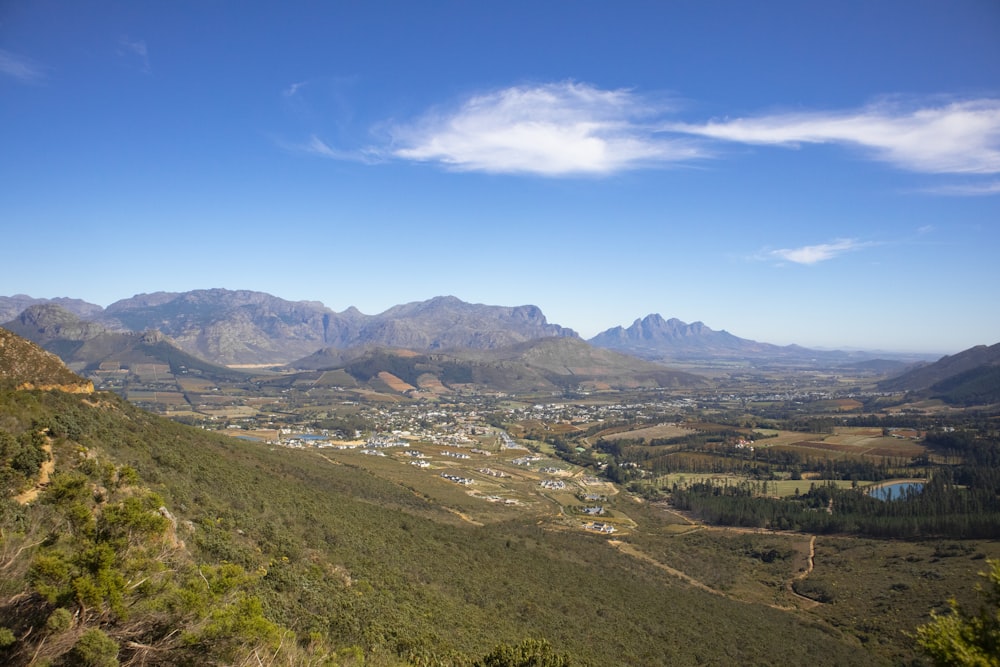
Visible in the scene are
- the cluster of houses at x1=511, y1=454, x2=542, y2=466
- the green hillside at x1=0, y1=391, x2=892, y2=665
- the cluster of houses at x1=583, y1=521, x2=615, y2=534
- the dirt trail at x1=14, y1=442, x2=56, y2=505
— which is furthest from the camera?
the cluster of houses at x1=511, y1=454, x2=542, y2=466

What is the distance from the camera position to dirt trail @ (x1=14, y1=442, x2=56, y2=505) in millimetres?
20562

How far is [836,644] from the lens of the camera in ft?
148

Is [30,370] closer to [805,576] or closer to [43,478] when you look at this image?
[43,478]

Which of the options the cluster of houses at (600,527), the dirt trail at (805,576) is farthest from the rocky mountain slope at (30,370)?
the dirt trail at (805,576)

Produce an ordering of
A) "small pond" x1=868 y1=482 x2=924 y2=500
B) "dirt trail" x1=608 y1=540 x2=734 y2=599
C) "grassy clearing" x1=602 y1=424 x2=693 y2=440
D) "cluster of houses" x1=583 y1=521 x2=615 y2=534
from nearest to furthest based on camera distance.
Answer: "dirt trail" x1=608 y1=540 x2=734 y2=599
"cluster of houses" x1=583 y1=521 x2=615 y2=534
"small pond" x1=868 y1=482 x2=924 y2=500
"grassy clearing" x1=602 y1=424 x2=693 y2=440

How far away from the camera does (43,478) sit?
22.5 meters

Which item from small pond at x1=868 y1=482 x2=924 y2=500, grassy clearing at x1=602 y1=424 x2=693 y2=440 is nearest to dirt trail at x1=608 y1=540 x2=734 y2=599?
small pond at x1=868 y1=482 x2=924 y2=500

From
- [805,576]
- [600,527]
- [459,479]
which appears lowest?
[805,576]

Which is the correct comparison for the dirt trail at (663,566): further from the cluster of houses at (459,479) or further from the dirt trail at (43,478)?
the dirt trail at (43,478)

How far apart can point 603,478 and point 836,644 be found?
74.7 m

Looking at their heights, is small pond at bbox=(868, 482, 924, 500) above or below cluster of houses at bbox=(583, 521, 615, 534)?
above

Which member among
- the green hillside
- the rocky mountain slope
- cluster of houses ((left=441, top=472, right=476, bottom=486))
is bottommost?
cluster of houses ((left=441, top=472, right=476, bottom=486))

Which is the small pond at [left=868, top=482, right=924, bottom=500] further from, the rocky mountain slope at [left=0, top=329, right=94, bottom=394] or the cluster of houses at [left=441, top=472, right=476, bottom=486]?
the rocky mountain slope at [left=0, top=329, right=94, bottom=394]

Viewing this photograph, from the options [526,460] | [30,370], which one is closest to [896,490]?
[526,460]
